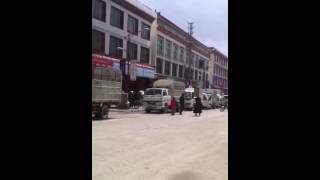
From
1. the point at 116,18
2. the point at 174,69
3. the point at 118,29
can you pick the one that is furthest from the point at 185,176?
the point at 174,69

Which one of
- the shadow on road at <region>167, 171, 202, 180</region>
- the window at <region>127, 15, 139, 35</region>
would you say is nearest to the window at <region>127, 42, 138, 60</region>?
the window at <region>127, 15, 139, 35</region>

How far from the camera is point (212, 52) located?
69938 mm

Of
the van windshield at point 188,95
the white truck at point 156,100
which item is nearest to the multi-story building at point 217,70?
the van windshield at point 188,95

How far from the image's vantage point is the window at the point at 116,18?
36844mm

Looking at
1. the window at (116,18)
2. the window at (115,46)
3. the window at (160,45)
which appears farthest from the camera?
the window at (160,45)

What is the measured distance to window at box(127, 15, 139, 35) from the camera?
40.3 m

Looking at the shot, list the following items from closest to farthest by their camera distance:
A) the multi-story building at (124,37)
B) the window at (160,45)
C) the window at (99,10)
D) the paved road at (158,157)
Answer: the paved road at (158,157) < the window at (99,10) < the multi-story building at (124,37) < the window at (160,45)

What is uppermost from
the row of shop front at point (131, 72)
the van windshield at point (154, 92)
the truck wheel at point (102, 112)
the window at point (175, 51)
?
the window at point (175, 51)

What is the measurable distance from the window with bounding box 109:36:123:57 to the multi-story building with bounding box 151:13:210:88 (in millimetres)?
7499

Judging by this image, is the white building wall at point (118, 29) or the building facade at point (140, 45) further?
the building facade at point (140, 45)

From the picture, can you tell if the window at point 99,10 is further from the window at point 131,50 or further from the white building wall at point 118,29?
the window at point 131,50

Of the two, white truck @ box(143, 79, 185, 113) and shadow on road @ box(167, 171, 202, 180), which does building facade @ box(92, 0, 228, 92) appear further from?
shadow on road @ box(167, 171, 202, 180)
